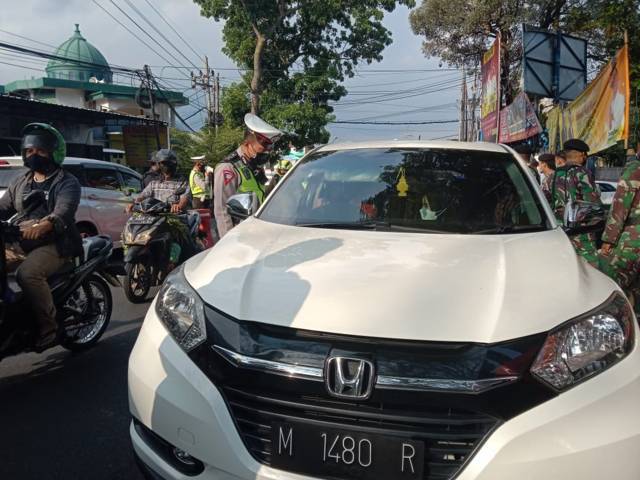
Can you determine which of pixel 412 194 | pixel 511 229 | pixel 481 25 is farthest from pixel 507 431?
pixel 481 25

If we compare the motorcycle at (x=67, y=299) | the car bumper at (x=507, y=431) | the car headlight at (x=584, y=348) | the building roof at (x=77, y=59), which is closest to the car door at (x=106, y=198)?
the motorcycle at (x=67, y=299)

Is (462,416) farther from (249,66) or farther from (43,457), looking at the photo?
(249,66)

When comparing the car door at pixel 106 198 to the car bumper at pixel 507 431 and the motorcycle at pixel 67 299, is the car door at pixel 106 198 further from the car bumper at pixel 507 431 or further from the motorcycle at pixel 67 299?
the car bumper at pixel 507 431

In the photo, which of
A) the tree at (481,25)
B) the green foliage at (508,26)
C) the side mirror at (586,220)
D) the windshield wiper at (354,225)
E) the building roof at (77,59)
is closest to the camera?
the windshield wiper at (354,225)

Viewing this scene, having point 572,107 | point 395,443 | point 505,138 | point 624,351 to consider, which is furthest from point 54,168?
point 505,138

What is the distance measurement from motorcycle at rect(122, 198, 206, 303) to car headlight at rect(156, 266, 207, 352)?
3625mm

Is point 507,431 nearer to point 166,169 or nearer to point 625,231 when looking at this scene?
point 625,231

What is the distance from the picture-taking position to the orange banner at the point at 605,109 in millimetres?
6988

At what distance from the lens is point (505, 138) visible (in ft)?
41.9

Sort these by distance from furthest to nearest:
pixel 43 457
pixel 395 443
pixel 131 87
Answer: pixel 131 87
pixel 43 457
pixel 395 443

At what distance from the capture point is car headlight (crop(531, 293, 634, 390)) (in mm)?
1634

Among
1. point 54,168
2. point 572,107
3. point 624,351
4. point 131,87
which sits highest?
point 131,87

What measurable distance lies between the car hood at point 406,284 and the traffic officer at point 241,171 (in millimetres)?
2200

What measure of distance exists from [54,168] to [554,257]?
10.5 feet
